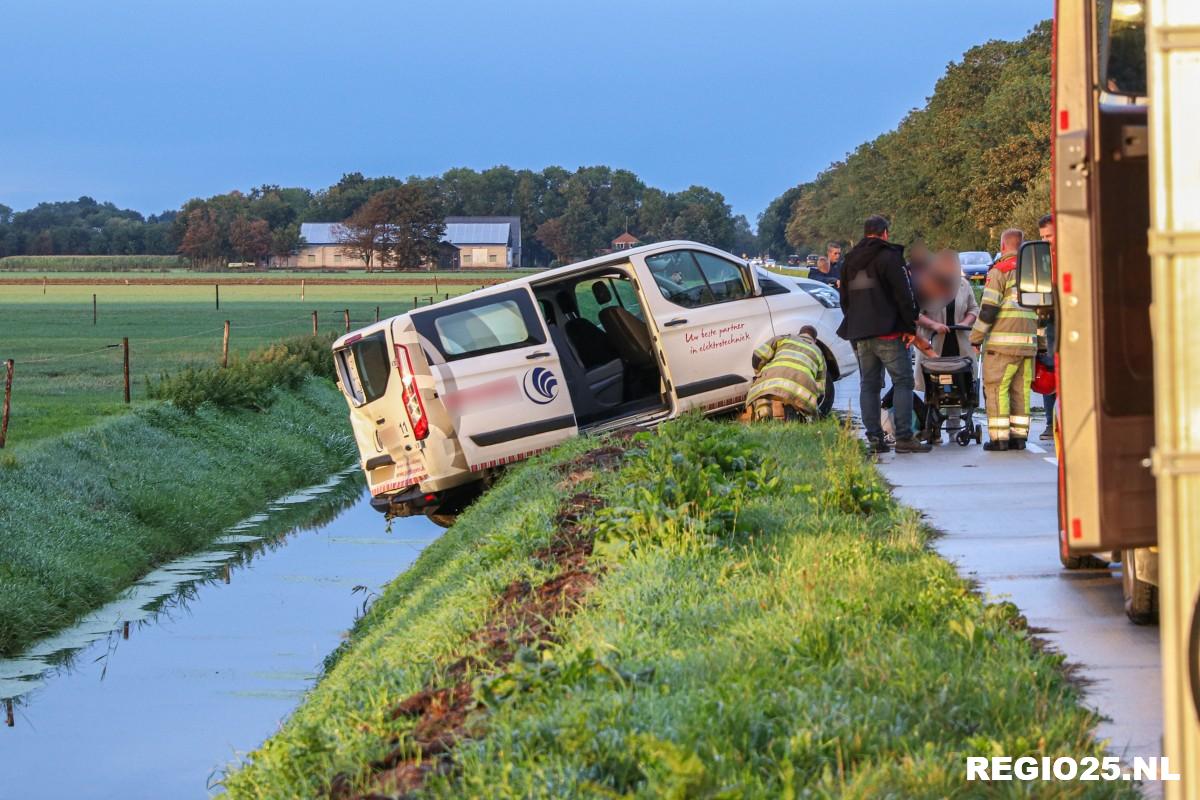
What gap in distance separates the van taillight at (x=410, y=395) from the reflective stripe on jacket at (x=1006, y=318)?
4.85 metres

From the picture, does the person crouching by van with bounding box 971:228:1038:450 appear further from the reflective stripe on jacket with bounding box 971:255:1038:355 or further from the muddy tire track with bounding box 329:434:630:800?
the muddy tire track with bounding box 329:434:630:800

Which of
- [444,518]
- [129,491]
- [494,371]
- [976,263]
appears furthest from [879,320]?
[976,263]

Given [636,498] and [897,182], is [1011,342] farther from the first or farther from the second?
[897,182]

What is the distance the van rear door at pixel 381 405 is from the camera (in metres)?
15.2

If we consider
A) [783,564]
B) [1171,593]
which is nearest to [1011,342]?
[783,564]

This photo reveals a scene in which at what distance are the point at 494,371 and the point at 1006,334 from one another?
14.7ft

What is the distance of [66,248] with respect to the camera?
17850cm

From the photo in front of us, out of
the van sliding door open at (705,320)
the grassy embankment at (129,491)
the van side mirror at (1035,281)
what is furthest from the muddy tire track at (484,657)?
the grassy embankment at (129,491)

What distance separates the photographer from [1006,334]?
13672mm

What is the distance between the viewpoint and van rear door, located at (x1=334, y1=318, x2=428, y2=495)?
15188 mm

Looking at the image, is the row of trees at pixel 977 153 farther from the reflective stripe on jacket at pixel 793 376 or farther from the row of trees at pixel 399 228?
the row of trees at pixel 399 228

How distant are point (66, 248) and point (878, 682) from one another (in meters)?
182

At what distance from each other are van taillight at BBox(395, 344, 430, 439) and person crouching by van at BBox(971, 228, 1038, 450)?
4.78 m

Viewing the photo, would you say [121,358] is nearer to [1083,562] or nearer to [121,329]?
[121,329]
